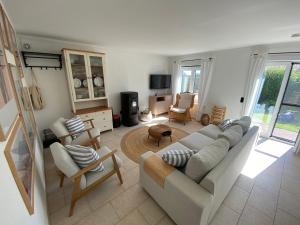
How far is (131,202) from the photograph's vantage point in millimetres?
1723

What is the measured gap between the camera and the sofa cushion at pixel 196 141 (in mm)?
2234

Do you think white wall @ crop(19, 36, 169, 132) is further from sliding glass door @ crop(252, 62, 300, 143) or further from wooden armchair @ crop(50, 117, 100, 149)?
sliding glass door @ crop(252, 62, 300, 143)

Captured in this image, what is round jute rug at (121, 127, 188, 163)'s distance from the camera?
278 centimetres

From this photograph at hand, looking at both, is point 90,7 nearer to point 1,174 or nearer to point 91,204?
point 1,174

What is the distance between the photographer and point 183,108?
14.6ft

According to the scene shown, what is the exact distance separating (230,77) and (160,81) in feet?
7.53

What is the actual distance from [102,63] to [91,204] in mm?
2970

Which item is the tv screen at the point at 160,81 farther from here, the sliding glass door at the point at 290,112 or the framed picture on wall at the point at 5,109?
the framed picture on wall at the point at 5,109

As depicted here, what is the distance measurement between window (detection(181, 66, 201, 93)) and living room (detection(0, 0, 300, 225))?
343 millimetres

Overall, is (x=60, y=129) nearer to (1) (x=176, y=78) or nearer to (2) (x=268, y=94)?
(1) (x=176, y=78)

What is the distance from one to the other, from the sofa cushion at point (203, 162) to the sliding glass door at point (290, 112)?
9.54ft

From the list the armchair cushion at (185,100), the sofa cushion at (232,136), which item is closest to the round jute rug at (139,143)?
the armchair cushion at (185,100)

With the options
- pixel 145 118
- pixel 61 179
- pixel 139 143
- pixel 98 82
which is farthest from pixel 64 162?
pixel 145 118

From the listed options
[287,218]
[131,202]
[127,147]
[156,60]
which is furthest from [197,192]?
[156,60]
